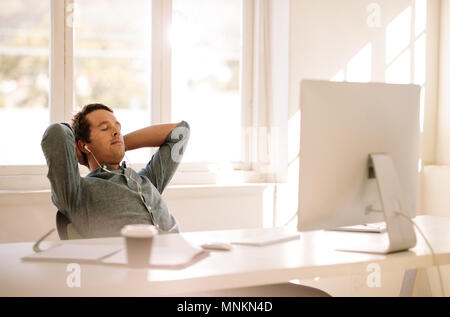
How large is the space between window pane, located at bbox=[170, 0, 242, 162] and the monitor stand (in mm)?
1632

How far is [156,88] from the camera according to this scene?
2916 mm

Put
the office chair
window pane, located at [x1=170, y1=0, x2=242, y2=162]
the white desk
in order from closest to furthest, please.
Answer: the white desk < the office chair < window pane, located at [x1=170, y1=0, x2=242, y2=162]

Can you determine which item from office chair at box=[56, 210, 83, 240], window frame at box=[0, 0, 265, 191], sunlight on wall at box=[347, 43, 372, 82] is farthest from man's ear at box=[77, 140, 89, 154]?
sunlight on wall at box=[347, 43, 372, 82]

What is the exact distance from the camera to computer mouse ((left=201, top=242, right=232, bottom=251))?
58.0 inches

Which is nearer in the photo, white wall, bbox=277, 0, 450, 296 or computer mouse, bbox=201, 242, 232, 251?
computer mouse, bbox=201, 242, 232, 251

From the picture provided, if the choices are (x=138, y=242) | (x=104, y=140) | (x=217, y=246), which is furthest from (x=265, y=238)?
(x=104, y=140)

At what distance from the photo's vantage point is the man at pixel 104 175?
71.9 inches

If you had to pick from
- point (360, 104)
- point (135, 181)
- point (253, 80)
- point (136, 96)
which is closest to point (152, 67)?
point (136, 96)

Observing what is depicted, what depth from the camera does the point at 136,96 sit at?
2904mm

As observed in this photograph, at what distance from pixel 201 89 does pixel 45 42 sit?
0.91m

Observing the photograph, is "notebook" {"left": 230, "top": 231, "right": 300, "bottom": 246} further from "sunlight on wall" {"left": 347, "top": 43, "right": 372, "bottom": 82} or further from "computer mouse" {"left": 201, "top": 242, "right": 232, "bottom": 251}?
"sunlight on wall" {"left": 347, "top": 43, "right": 372, "bottom": 82}

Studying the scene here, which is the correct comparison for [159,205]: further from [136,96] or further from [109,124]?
[136,96]

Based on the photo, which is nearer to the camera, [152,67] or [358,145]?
[358,145]

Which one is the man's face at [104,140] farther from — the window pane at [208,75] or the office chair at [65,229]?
the window pane at [208,75]
